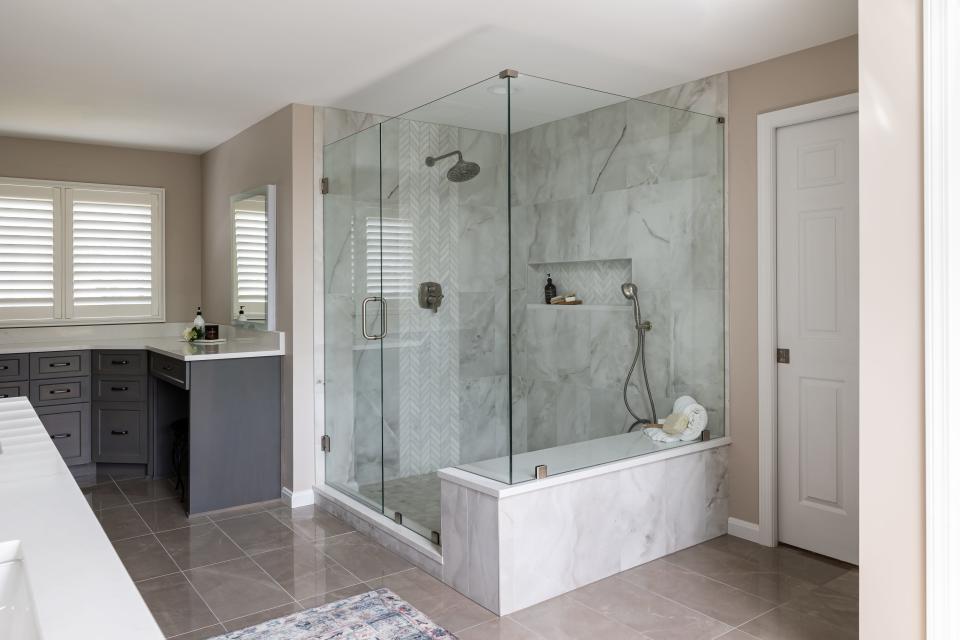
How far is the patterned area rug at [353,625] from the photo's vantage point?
8.39ft

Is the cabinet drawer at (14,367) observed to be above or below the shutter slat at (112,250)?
below

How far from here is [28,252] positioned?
5.05 metres

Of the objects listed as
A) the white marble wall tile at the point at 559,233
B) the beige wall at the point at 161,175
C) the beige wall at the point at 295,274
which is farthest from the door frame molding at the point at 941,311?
the beige wall at the point at 161,175

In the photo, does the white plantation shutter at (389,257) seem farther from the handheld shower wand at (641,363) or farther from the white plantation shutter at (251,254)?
the handheld shower wand at (641,363)

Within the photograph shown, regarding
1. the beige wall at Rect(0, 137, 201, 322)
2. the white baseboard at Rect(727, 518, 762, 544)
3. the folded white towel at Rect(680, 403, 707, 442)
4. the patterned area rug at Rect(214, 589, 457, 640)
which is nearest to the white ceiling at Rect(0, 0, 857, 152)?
the beige wall at Rect(0, 137, 201, 322)

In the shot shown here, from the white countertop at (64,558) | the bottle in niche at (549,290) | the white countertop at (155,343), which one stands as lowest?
the white countertop at (64,558)

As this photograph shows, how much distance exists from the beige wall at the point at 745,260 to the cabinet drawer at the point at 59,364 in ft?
13.9

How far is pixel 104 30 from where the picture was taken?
3014 millimetres

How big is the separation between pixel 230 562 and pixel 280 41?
2471 mm

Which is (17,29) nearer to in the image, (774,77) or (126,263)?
(126,263)

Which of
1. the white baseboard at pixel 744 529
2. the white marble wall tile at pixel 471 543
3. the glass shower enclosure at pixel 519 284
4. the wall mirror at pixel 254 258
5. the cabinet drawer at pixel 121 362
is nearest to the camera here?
the white marble wall tile at pixel 471 543

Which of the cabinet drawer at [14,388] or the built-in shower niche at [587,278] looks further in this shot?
the cabinet drawer at [14,388]

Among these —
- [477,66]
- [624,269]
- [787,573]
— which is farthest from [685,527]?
[477,66]

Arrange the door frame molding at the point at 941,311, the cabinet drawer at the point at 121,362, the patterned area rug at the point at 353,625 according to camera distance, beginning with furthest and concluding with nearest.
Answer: the cabinet drawer at the point at 121,362 < the patterned area rug at the point at 353,625 < the door frame molding at the point at 941,311
